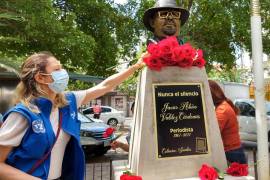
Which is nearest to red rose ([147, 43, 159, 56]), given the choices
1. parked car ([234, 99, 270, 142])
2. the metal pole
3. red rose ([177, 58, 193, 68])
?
red rose ([177, 58, 193, 68])

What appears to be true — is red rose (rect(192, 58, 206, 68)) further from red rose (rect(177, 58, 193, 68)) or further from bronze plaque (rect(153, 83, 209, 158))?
bronze plaque (rect(153, 83, 209, 158))

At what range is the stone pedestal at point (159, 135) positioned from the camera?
11.8ft

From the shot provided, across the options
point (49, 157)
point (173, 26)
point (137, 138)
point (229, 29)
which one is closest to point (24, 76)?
point (49, 157)

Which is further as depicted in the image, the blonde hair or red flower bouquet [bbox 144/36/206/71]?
red flower bouquet [bbox 144/36/206/71]

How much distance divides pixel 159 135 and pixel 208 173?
61 centimetres

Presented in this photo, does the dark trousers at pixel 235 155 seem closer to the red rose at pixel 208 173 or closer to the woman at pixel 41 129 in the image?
the red rose at pixel 208 173

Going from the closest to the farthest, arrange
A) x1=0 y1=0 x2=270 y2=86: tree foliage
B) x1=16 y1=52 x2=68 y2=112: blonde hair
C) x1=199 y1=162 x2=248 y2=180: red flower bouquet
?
x1=16 y1=52 x2=68 y2=112: blonde hair, x1=199 y1=162 x2=248 y2=180: red flower bouquet, x1=0 y1=0 x2=270 y2=86: tree foliage

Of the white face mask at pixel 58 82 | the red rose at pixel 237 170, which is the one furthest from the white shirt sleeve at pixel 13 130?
the red rose at pixel 237 170

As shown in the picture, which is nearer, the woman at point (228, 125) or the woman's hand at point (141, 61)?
the woman's hand at point (141, 61)

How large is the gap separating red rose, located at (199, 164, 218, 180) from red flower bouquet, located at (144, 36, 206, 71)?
3.56 ft

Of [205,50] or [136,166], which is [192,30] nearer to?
[205,50]

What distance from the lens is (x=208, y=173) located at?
3535 mm

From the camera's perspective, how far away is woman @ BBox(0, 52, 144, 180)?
2.05 meters

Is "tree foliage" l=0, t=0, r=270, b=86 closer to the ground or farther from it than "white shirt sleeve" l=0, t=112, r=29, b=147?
farther from it
